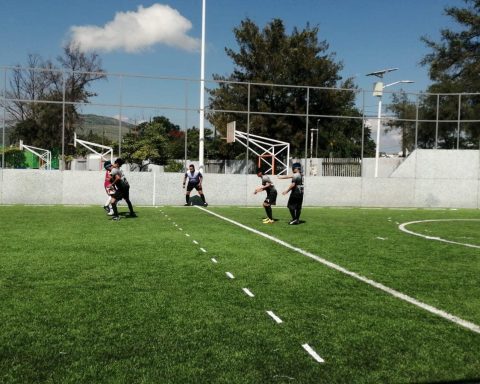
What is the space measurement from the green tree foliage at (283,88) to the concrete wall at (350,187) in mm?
8902

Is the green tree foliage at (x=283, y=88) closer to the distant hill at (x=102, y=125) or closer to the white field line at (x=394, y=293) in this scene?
the distant hill at (x=102, y=125)

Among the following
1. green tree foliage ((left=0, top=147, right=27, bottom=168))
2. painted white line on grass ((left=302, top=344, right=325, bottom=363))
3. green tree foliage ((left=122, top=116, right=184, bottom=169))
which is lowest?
painted white line on grass ((left=302, top=344, right=325, bottom=363))

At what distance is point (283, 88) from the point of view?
115ft

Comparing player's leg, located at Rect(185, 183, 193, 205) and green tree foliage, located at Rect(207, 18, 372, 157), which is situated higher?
green tree foliage, located at Rect(207, 18, 372, 157)

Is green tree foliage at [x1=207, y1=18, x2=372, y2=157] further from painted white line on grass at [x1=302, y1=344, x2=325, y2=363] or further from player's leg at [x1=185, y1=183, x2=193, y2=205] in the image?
painted white line on grass at [x1=302, y1=344, x2=325, y2=363]

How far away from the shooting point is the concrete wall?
2245 cm

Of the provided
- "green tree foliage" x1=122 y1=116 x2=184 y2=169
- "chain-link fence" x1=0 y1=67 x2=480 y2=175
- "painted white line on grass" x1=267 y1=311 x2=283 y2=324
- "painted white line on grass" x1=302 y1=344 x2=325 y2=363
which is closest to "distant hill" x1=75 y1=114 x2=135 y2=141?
"chain-link fence" x1=0 y1=67 x2=480 y2=175

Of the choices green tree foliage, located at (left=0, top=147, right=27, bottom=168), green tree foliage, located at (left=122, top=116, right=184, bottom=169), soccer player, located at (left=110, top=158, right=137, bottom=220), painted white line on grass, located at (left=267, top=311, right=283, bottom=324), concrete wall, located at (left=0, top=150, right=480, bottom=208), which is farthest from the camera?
green tree foliage, located at (left=122, top=116, right=184, bottom=169)

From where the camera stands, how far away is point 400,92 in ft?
82.2

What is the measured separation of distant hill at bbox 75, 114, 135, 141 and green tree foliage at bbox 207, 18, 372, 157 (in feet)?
27.4

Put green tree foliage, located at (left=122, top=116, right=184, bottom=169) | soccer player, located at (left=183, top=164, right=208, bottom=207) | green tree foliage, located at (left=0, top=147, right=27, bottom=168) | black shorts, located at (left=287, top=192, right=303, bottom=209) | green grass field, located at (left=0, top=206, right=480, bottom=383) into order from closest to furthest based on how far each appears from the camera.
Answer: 1. green grass field, located at (left=0, top=206, right=480, bottom=383)
2. black shorts, located at (left=287, top=192, right=303, bottom=209)
3. soccer player, located at (left=183, top=164, right=208, bottom=207)
4. green tree foliage, located at (left=0, top=147, right=27, bottom=168)
5. green tree foliage, located at (left=122, top=116, right=184, bottom=169)

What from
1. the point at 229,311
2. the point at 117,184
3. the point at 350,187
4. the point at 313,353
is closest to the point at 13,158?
the point at 117,184

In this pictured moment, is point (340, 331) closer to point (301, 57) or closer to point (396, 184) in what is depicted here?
point (396, 184)

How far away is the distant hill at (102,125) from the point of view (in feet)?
77.7
